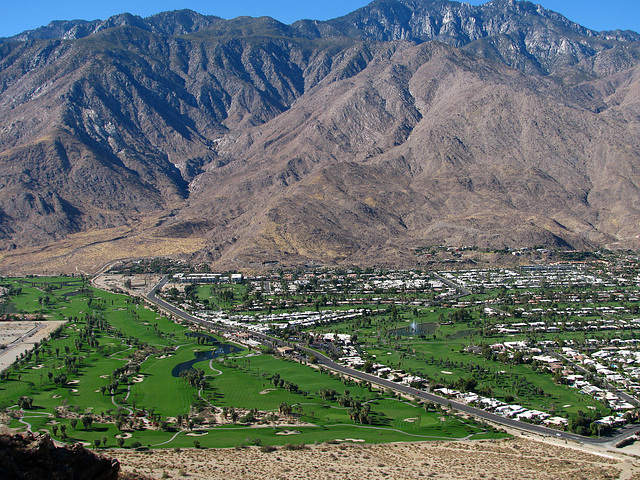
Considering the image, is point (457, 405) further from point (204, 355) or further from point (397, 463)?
point (204, 355)

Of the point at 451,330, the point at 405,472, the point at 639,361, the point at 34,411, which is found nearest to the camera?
the point at 405,472

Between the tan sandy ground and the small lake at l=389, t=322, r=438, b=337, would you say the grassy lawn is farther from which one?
the small lake at l=389, t=322, r=438, b=337

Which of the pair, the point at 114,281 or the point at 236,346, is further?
the point at 114,281

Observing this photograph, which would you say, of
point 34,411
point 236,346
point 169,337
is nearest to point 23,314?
point 169,337

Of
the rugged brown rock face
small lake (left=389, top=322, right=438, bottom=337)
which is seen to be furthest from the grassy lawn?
the rugged brown rock face

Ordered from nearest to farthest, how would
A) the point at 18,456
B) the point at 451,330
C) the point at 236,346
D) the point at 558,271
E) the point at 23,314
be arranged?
the point at 18,456, the point at 236,346, the point at 451,330, the point at 23,314, the point at 558,271

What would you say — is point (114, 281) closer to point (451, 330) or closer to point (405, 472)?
point (451, 330)

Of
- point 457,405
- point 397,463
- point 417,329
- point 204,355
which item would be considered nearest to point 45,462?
point 397,463
